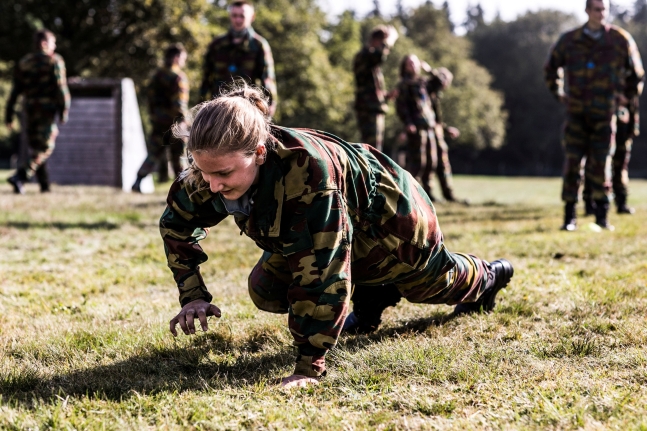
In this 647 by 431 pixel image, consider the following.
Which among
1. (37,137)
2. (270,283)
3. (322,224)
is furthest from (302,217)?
(37,137)

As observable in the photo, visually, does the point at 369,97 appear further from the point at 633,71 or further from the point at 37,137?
the point at 37,137

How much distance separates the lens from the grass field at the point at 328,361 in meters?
2.51

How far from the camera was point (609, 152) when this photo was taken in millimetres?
7480

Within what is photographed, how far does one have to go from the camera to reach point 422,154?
37.4ft

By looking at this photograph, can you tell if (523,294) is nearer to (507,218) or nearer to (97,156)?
(507,218)

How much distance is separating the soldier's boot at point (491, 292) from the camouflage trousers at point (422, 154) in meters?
7.45

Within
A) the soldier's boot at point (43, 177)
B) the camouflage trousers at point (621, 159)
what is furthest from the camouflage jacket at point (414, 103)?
the soldier's boot at point (43, 177)

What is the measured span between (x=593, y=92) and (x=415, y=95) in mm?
4227

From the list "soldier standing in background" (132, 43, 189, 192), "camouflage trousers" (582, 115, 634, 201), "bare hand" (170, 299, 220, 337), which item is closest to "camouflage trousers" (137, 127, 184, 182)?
"soldier standing in background" (132, 43, 189, 192)

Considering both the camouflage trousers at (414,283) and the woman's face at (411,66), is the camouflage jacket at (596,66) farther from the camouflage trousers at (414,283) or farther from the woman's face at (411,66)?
the camouflage trousers at (414,283)


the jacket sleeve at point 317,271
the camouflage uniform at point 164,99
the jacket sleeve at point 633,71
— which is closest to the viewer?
the jacket sleeve at point 317,271

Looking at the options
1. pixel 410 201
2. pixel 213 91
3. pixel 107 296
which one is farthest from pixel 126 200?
pixel 410 201

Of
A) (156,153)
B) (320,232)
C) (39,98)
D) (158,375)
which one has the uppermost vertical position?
(39,98)

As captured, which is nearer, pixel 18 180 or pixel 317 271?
A: pixel 317 271
